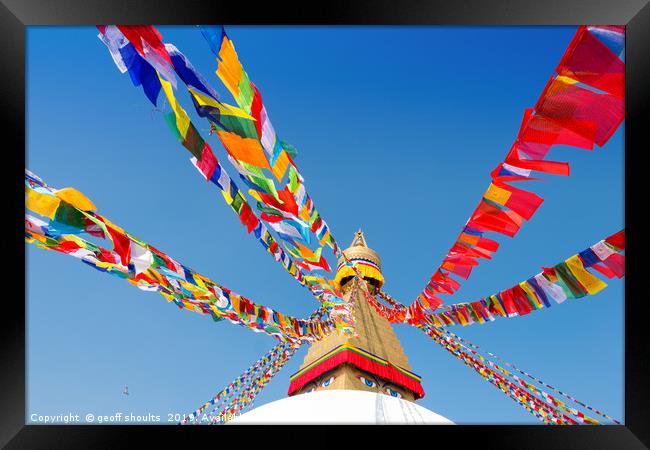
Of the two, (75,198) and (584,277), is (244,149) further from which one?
(584,277)

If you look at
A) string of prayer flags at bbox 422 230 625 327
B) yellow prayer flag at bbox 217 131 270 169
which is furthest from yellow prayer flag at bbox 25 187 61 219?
string of prayer flags at bbox 422 230 625 327

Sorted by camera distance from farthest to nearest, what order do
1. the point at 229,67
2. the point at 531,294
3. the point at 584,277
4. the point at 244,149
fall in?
the point at 531,294, the point at 584,277, the point at 244,149, the point at 229,67

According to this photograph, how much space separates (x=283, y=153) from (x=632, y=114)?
237 centimetres

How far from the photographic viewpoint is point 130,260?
3137 millimetres

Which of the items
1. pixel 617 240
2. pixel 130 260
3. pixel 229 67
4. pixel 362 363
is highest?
pixel 229 67

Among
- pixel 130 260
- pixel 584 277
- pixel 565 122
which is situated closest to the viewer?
pixel 130 260

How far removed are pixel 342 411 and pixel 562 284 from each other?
256 centimetres

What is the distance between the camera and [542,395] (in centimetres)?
656

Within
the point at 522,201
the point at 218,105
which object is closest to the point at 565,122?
the point at 522,201

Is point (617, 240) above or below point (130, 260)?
below
